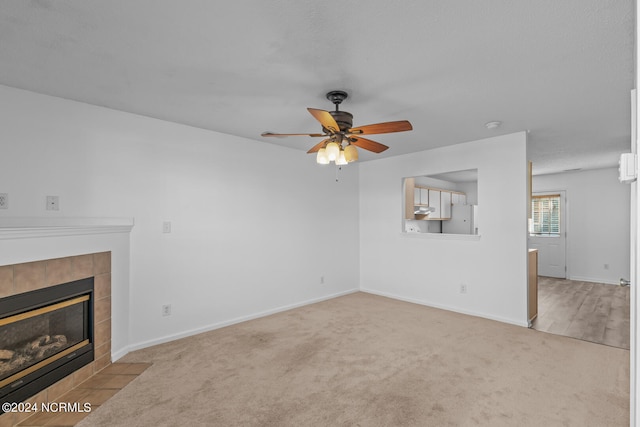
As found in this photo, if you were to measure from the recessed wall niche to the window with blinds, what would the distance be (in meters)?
1.32

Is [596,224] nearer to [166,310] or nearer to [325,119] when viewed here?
[325,119]

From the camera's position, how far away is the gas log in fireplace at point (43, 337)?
2.17 metres

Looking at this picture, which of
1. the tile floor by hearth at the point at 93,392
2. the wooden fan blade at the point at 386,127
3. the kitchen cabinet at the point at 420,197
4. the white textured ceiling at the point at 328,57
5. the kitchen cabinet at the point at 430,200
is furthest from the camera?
the kitchen cabinet at the point at 420,197

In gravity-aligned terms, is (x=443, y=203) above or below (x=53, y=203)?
above

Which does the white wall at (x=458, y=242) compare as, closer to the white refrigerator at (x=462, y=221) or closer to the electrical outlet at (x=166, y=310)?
the white refrigerator at (x=462, y=221)

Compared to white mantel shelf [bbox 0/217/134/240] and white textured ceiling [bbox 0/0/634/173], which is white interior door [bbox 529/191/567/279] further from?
white mantel shelf [bbox 0/217/134/240]

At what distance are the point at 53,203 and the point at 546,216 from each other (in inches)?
334

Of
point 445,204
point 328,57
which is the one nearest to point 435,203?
point 445,204

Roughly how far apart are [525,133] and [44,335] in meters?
5.05

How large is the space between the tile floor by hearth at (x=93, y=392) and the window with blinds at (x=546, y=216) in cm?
780

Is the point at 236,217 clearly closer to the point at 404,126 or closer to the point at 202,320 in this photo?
the point at 202,320

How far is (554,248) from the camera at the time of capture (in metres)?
6.96

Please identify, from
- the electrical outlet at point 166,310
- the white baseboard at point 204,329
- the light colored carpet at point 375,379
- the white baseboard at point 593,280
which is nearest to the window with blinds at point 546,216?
the white baseboard at point 593,280

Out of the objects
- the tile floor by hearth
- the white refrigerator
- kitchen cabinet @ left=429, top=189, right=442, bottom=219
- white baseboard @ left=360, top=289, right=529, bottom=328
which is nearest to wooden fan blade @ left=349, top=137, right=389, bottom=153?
the tile floor by hearth
